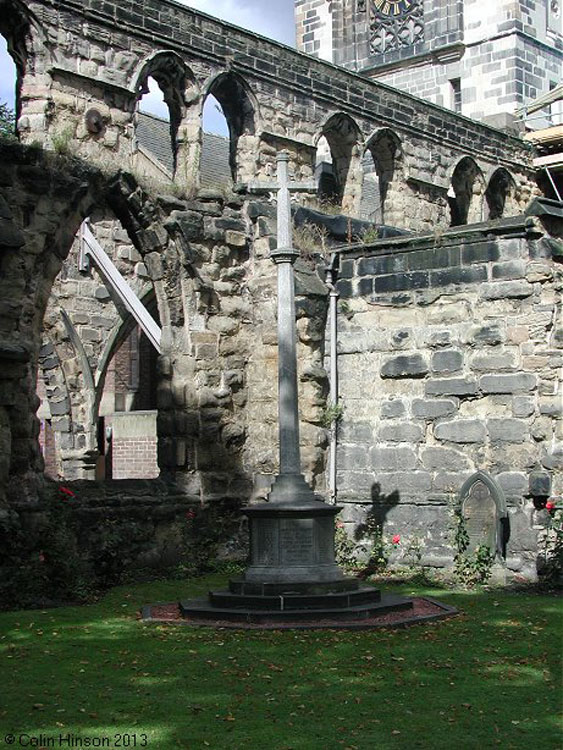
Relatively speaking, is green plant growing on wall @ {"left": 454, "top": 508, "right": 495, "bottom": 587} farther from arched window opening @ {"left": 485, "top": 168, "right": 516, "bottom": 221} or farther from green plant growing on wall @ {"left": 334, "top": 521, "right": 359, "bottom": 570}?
arched window opening @ {"left": 485, "top": 168, "right": 516, "bottom": 221}

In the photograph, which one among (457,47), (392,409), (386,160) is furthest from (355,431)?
(457,47)

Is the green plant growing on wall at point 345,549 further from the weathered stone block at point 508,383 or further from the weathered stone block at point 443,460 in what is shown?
the weathered stone block at point 508,383

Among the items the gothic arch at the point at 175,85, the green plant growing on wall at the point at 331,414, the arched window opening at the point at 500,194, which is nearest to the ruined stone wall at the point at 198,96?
the gothic arch at the point at 175,85

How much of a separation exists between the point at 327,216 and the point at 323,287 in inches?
42.5

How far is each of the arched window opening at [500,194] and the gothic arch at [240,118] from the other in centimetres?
593

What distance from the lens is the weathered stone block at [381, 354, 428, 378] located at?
13.4 metres

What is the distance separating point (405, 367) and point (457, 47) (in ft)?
56.6

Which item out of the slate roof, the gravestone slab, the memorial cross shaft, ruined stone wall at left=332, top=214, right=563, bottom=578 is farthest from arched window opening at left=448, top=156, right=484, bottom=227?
the memorial cross shaft

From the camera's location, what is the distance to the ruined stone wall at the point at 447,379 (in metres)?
12.5

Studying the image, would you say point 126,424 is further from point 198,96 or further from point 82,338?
point 198,96

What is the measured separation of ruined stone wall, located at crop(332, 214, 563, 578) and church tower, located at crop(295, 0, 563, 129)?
49.2 feet

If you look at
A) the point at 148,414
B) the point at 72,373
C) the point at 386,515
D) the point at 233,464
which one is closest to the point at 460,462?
the point at 386,515

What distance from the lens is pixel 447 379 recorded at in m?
13.2

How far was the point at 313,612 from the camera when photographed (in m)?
9.79
